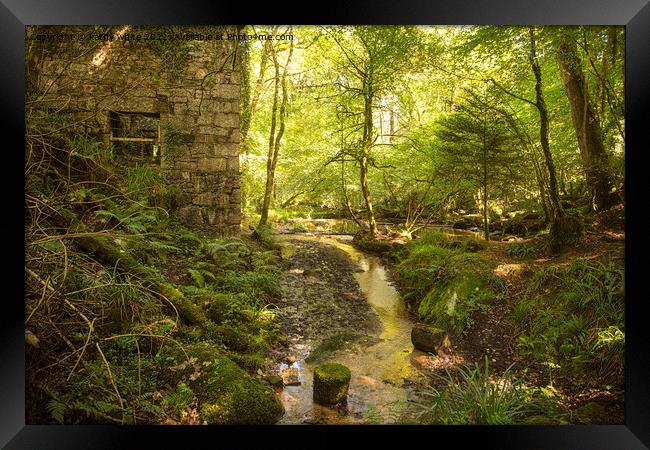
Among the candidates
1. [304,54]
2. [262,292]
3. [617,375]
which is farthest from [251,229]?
[617,375]

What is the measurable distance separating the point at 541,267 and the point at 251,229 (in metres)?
2.23

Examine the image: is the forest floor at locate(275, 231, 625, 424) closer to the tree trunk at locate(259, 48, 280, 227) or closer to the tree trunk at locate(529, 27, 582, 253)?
the tree trunk at locate(529, 27, 582, 253)

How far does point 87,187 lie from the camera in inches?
78.7

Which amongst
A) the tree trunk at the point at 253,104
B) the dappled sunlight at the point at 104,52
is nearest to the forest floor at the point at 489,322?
→ the tree trunk at the point at 253,104

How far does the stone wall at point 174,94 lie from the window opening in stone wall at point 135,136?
0.04 m

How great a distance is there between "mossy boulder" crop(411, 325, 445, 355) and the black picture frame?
45 cm

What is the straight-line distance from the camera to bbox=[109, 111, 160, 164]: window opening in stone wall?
7.05ft

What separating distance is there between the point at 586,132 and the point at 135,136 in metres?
3.28

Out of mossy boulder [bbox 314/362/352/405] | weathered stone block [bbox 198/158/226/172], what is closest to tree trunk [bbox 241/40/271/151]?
weathered stone block [bbox 198/158/226/172]

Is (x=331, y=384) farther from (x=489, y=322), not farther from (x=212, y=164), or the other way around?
(x=212, y=164)

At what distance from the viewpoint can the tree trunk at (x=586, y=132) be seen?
1.92 m

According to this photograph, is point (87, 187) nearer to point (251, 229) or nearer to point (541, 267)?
point (251, 229)
